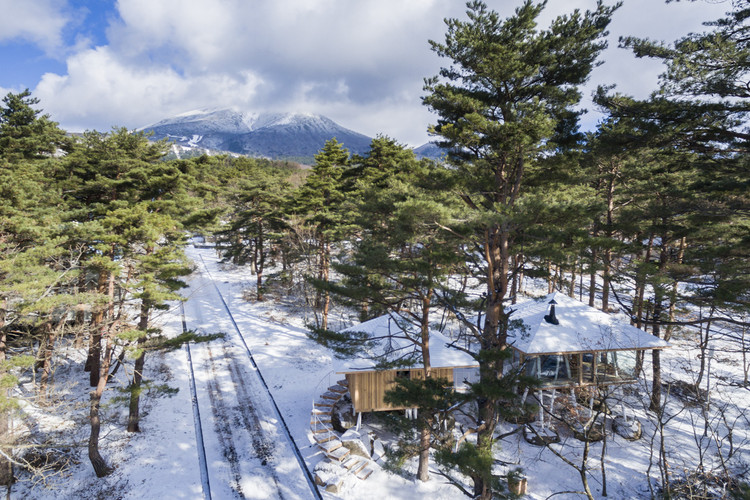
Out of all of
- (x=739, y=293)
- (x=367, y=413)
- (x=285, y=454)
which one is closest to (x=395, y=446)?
(x=367, y=413)

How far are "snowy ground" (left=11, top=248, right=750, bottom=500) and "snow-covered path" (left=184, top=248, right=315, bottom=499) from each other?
0.04 metres

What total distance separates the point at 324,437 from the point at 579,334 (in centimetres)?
1118

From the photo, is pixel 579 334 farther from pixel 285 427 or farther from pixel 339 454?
pixel 285 427

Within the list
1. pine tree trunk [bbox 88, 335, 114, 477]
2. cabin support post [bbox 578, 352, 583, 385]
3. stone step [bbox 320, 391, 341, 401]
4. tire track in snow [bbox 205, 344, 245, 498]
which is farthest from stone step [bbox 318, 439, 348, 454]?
cabin support post [bbox 578, 352, 583, 385]

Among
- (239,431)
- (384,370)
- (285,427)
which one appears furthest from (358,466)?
(239,431)

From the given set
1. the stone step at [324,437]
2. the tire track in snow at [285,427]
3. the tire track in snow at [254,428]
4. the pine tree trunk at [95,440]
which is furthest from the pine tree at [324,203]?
the pine tree trunk at [95,440]

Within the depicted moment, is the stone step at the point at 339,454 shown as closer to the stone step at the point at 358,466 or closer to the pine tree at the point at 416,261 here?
the stone step at the point at 358,466

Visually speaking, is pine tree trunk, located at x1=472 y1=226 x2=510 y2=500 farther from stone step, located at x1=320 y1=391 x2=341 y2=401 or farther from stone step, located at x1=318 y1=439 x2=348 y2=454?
stone step, located at x1=320 y1=391 x2=341 y2=401

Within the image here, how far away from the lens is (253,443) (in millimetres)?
12859

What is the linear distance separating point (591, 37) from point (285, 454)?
15.5 meters

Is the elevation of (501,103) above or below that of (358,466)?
above

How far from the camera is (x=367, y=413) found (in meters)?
15.2

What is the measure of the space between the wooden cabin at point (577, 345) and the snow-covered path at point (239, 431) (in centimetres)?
950

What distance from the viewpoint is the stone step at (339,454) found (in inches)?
470
